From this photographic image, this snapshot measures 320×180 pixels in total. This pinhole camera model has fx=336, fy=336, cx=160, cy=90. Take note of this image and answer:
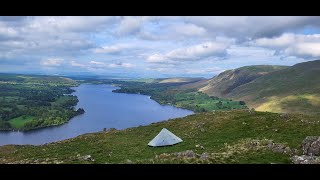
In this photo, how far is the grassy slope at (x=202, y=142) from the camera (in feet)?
82.2

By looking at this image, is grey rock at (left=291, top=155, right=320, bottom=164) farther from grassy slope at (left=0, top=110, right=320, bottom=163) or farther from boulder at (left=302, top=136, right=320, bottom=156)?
boulder at (left=302, top=136, right=320, bottom=156)

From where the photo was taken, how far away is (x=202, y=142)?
31.8 m

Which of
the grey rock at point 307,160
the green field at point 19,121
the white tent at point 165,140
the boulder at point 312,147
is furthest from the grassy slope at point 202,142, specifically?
the green field at point 19,121

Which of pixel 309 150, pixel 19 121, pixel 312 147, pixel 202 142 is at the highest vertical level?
pixel 312 147

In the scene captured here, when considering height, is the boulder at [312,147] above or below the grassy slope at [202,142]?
above

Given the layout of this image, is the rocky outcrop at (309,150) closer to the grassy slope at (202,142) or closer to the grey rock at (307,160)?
the grey rock at (307,160)

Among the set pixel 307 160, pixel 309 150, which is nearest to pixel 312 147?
pixel 309 150

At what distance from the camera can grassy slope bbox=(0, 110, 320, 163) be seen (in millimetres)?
25048

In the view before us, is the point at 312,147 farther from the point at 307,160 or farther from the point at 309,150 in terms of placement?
the point at 307,160

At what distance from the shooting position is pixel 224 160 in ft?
70.5

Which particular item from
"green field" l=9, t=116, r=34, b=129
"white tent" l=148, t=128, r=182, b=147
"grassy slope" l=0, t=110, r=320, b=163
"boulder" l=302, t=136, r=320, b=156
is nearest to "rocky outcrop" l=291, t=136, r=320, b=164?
"boulder" l=302, t=136, r=320, b=156
